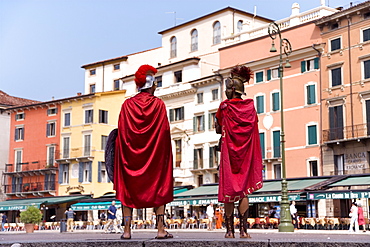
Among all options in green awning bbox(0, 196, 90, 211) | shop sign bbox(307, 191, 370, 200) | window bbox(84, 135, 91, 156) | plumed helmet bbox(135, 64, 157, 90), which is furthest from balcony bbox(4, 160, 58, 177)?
plumed helmet bbox(135, 64, 157, 90)

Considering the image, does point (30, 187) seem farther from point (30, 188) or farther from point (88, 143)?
point (88, 143)

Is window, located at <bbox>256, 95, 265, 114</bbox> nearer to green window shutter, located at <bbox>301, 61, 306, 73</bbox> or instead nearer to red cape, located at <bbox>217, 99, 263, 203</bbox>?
green window shutter, located at <bbox>301, 61, 306, 73</bbox>

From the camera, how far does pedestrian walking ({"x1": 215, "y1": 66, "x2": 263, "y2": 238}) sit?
28.5 feet

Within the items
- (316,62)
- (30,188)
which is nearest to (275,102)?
(316,62)

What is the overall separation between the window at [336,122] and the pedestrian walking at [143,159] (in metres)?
32.1

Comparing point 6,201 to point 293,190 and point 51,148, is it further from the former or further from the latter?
point 293,190

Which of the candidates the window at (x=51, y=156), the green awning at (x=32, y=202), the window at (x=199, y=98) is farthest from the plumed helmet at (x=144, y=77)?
the window at (x=51, y=156)

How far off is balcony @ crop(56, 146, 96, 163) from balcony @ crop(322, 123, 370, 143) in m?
25.7

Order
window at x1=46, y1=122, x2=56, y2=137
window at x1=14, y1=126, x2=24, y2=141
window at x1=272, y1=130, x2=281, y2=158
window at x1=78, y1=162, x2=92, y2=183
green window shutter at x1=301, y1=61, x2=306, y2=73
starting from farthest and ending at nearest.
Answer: window at x1=14, y1=126, x2=24, y2=141 → window at x1=46, y1=122, x2=56, y2=137 → window at x1=78, y1=162, x2=92, y2=183 → window at x1=272, y1=130, x2=281, y2=158 → green window shutter at x1=301, y1=61, x2=306, y2=73

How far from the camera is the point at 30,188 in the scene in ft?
205

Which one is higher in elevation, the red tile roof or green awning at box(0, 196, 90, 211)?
the red tile roof

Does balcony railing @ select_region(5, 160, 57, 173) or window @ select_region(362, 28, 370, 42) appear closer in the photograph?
window @ select_region(362, 28, 370, 42)

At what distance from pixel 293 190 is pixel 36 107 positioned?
3570 cm

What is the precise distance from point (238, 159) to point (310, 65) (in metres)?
34.2
